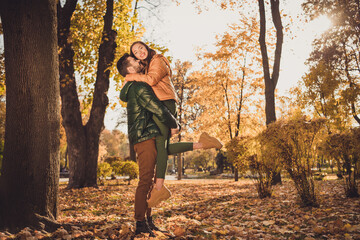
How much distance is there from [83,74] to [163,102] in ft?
29.4

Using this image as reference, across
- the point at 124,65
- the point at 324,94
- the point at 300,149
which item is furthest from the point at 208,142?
the point at 324,94

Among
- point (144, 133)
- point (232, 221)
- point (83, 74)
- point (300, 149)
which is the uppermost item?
point (83, 74)

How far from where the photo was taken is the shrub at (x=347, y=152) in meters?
5.77

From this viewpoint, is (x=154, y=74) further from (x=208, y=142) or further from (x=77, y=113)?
(x=77, y=113)

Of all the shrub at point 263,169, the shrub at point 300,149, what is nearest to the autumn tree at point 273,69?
the shrub at point 263,169

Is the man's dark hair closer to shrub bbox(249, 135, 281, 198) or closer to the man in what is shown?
the man

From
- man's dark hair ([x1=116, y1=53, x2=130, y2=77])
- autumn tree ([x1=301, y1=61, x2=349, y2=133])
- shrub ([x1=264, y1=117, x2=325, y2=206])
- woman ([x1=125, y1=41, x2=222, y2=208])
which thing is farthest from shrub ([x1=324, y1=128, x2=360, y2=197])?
autumn tree ([x1=301, y1=61, x2=349, y2=133])

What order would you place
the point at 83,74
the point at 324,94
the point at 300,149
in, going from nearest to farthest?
1. the point at 300,149
2. the point at 83,74
3. the point at 324,94

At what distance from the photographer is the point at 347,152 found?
19.4ft

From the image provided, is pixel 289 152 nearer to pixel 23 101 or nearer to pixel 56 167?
pixel 56 167

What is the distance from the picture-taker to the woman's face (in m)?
3.15

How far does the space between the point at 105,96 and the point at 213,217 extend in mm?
6718

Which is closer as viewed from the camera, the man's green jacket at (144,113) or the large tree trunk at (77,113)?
the man's green jacket at (144,113)

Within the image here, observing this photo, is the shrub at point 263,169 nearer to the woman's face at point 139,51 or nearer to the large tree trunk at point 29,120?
the woman's face at point 139,51
